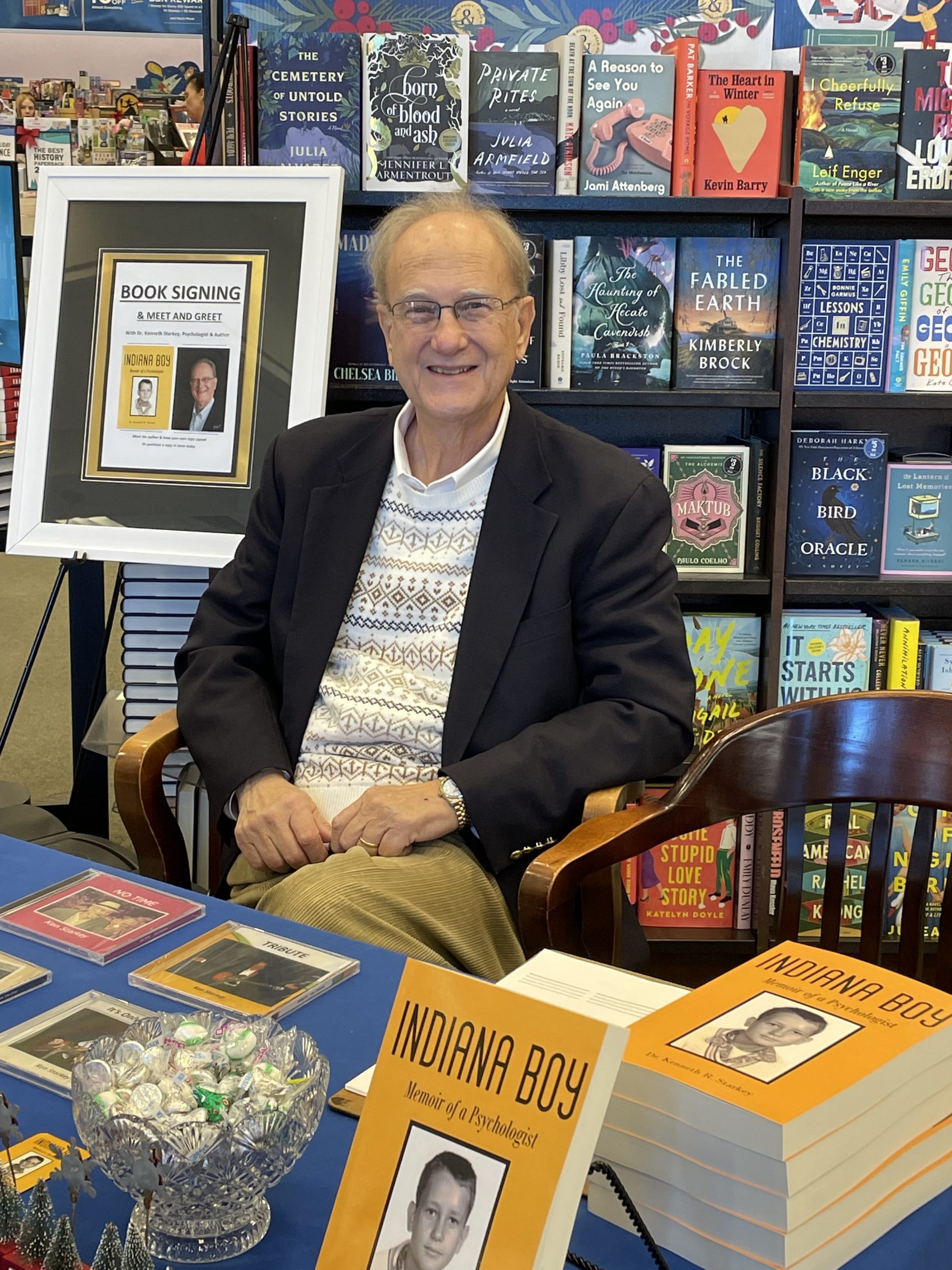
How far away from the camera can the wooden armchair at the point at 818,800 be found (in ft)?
4.98

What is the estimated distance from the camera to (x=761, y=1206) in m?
0.87

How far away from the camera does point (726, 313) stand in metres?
2.76

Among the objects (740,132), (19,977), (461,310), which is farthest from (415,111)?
(19,977)

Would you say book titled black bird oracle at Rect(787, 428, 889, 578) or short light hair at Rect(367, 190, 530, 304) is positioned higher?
short light hair at Rect(367, 190, 530, 304)

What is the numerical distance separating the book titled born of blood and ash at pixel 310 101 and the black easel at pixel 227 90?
0.03m

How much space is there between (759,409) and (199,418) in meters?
1.23

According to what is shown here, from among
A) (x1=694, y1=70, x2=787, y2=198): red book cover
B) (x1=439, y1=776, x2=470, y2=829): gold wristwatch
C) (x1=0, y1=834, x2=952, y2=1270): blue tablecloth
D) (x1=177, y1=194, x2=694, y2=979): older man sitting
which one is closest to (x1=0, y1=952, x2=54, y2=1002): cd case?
(x1=0, y1=834, x2=952, y2=1270): blue tablecloth

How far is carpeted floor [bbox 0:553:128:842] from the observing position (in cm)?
401

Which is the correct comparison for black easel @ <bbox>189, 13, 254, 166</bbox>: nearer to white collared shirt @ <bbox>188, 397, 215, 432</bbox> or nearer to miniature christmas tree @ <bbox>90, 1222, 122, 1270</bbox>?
white collared shirt @ <bbox>188, 397, 215, 432</bbox>

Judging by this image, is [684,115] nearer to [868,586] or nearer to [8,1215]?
[868,586]

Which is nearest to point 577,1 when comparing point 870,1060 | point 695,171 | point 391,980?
point 695,171

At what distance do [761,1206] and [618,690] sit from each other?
42.8 inches

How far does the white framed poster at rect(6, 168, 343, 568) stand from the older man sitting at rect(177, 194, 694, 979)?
0.49m

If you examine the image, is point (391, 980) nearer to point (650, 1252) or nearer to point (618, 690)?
point (650, 1252)
